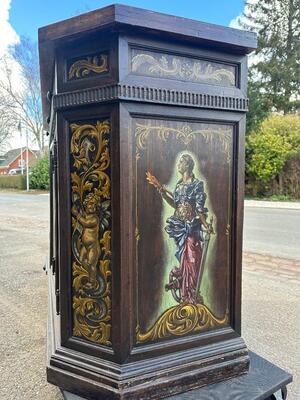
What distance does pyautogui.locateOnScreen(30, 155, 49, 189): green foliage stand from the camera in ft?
91.0

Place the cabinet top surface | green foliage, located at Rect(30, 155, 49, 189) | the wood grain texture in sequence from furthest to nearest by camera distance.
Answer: green foliage, located at Rect(30, 155, 49, 189) < the wood grain texture < the cabinet top surface

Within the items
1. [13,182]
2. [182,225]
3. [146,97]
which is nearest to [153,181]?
[182,225]

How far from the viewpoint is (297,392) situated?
205 centimetres

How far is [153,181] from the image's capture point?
5.22 ft

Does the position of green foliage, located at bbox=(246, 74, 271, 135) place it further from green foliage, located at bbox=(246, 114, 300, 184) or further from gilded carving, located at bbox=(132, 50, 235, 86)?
gilded carving, located at bbox=(132, 50, 235, 86)

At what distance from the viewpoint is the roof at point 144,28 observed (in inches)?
55.5

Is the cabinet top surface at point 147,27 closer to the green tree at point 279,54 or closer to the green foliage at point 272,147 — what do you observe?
the green foliage at point 272,147

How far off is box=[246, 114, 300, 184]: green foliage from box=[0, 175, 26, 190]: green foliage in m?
19.5

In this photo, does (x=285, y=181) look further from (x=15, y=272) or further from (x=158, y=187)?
(x=158, y=187)

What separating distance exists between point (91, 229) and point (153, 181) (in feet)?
1.10

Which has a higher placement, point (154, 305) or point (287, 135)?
point (287, 135)

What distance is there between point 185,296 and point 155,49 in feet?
3.48

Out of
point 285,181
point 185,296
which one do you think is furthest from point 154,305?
point 285,181

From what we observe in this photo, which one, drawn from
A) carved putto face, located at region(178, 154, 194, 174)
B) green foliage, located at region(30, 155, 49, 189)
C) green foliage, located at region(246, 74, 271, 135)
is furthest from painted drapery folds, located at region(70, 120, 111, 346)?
green foliage, located at region(30, 155, 49, 189)
